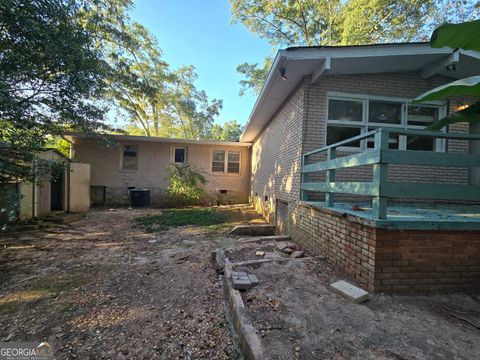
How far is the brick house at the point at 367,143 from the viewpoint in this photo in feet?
9.20

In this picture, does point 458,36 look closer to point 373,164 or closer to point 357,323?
point 373,164

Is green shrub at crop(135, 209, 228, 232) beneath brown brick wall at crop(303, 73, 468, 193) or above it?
beneath

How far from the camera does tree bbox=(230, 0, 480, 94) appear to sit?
1248cm

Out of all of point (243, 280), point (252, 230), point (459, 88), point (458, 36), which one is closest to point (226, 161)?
point (252, 230)

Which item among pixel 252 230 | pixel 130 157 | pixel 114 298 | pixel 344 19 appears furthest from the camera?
pixel 344 19

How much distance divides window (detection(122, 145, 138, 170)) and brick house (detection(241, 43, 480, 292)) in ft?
25.2

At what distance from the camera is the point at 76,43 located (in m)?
4.89

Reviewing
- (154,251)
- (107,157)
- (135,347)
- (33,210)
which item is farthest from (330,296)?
(107,157)

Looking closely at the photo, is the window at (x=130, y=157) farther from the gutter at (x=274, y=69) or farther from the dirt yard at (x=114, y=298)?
the gutter at (x=274, y=69)

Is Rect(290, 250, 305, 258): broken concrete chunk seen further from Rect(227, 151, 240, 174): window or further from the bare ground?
Rect(227, 151, 240, 174): window

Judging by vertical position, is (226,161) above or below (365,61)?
below

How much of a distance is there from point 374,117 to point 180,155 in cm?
921

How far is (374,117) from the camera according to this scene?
5.22 meters

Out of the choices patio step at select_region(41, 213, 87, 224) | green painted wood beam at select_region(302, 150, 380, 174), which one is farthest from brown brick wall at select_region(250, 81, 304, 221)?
patio step at select_region(41, 213, 87, 224)
